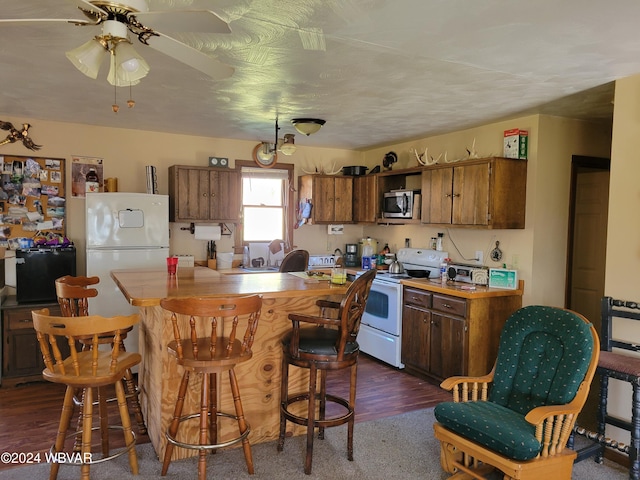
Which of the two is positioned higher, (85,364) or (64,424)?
(85,364)

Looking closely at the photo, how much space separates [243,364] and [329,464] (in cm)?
80

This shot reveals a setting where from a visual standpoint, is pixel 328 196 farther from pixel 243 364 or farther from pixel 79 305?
pixel 79 305

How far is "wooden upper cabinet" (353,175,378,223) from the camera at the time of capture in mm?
5758

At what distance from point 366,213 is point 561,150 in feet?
7.63

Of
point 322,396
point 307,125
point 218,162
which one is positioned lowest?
point 322,396

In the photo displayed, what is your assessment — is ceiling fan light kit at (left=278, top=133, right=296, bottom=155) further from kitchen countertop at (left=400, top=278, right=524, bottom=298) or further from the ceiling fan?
the ceiling fan

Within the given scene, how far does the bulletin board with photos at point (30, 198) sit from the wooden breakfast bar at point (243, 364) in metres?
2.08

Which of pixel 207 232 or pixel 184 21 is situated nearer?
pixel 184 21

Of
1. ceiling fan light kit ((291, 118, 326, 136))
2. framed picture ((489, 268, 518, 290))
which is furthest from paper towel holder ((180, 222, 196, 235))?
framed picture ((489, 268, 518, 290))

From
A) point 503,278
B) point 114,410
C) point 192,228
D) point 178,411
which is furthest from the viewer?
point 192,228

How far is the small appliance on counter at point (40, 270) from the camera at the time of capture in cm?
429

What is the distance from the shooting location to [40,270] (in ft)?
14.3

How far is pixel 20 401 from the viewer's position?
12.5ft

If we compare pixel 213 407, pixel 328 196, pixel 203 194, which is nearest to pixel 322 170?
pixel 328 196
